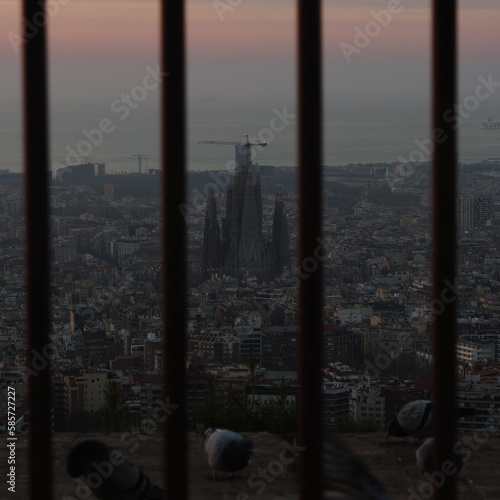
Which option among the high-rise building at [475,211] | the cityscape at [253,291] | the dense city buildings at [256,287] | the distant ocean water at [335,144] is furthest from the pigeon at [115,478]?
the high-rise building at [475,211]

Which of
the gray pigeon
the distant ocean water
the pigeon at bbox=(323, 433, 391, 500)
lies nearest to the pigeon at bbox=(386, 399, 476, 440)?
the gray pigeon

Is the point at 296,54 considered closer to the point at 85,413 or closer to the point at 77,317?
the point at 85,413

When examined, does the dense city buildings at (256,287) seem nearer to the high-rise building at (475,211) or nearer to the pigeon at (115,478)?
the high-rise building at (475,211)

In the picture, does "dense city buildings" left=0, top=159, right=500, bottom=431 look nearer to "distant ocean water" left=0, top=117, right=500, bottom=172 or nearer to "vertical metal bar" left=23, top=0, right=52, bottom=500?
"distant ocean water" left=0, top=117, right=500, bottom=172

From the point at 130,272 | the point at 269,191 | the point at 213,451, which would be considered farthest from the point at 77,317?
the point at 213,451

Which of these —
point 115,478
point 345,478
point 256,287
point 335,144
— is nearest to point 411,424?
point 115,478

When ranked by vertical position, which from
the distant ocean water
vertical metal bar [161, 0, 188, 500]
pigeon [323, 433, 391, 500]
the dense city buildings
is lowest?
the dense city buildings
